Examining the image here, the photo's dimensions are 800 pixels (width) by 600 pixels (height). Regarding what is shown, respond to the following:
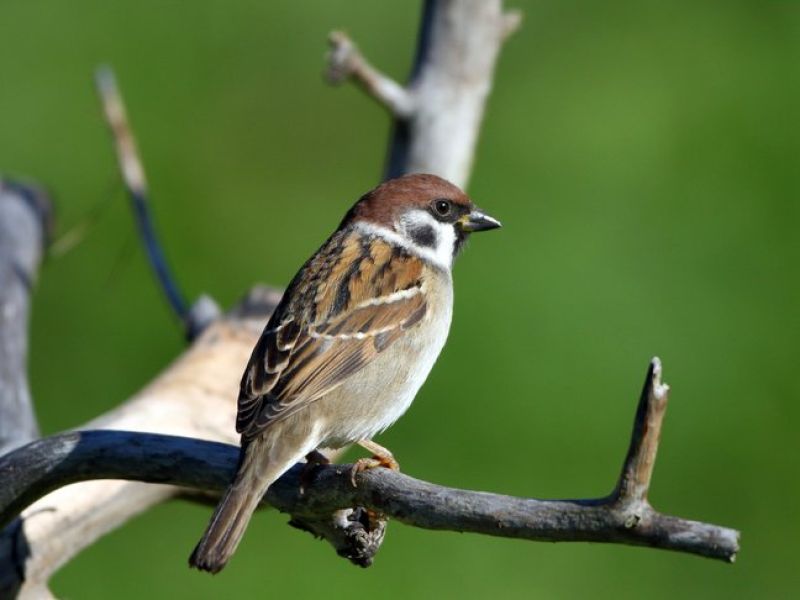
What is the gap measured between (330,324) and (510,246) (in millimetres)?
2667

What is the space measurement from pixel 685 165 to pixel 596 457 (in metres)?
1.62

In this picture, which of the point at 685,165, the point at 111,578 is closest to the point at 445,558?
the point at 111,578

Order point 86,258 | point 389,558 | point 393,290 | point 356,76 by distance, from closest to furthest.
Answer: point 393,290 < point 356,76 < point 389,558 < point 86,258

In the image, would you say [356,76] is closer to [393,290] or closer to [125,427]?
[393,290]

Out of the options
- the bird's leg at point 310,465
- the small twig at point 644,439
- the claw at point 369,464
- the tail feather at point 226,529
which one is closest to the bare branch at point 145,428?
the tail feather at point 226,529

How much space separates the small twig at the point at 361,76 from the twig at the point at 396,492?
4.61 feet

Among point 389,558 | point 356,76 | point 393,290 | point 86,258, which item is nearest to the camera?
point 393,290

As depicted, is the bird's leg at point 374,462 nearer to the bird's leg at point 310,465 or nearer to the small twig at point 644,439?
the bird's leg at point 310,465

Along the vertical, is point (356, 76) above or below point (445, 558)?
above

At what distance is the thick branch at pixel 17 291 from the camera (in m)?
4.25

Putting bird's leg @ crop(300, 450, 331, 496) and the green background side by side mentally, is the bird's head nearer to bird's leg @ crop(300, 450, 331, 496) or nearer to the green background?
bird's leg @ crop(300, 450, 331, 496)

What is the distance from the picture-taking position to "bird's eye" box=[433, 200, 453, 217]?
4.10 m

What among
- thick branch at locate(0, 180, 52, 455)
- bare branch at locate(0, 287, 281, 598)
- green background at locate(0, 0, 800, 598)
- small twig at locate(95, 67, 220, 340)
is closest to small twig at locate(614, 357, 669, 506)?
bare branch at locate(0, 287, 281, 598)

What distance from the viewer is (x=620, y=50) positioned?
7.34m
